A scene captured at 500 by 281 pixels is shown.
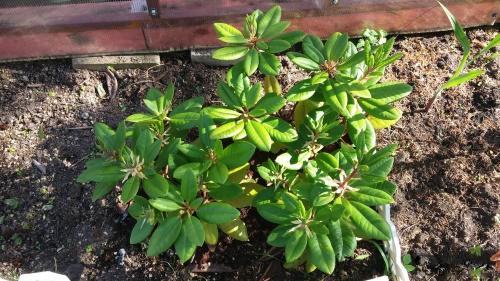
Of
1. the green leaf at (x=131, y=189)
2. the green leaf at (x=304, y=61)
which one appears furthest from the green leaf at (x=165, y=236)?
the green leaf at (x=304, y=61)

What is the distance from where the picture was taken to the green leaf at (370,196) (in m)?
1.67

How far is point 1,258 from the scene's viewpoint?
2188mm

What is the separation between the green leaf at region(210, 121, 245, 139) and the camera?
1.75 m

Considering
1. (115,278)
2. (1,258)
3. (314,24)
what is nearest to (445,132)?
(314,24)

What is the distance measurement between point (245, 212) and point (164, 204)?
605mm

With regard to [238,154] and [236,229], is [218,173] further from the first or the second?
[236,229]

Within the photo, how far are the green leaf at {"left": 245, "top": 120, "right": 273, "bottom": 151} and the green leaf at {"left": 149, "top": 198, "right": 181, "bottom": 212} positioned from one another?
33 cm

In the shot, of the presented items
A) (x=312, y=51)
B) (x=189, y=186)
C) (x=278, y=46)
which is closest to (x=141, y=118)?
(x=189, y=186)

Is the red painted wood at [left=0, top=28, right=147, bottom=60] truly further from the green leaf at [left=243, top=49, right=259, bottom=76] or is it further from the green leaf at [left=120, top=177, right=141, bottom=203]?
the green leaf at [left=120, top=177, right=141, bottom=203]

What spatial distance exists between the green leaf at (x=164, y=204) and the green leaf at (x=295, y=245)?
381mm

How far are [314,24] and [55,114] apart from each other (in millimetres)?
1312

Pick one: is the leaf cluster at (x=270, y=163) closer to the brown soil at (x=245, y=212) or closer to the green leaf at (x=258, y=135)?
the green leaf at (x=258, y=135)

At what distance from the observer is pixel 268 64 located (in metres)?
1.85

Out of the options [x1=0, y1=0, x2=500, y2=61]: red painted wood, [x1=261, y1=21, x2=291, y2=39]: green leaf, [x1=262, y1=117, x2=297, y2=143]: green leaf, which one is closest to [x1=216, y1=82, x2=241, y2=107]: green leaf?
[x1=262, y1=117, x2=297, y2=143]: green leaf
